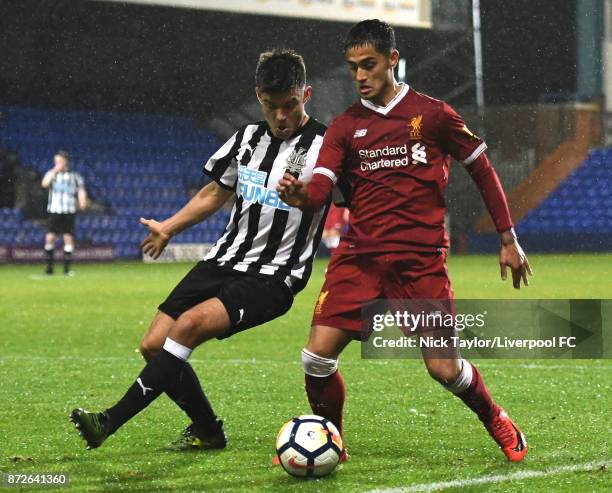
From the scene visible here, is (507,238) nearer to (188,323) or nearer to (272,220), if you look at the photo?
(272,220)

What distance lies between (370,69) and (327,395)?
4.12ft

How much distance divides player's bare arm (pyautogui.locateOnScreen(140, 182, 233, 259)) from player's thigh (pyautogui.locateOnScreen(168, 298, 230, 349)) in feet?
1.24

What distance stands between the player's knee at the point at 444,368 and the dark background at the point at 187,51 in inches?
698

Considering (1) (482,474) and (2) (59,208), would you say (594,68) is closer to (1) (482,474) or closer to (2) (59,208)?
(2) (59,208)

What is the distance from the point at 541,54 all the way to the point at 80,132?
9.93m

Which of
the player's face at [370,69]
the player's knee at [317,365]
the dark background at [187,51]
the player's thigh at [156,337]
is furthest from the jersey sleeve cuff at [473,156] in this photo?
the dark background at [187,51]

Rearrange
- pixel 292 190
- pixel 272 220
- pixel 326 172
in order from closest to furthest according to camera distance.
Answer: pixel 292 190
pixel 326 172
pixel 272 220

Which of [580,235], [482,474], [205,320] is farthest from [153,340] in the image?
[580,235]

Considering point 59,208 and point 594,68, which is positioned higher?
point 594,68

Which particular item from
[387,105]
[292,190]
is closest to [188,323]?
[292,190]

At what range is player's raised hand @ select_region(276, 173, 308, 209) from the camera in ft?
12.5

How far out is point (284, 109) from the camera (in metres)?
4.32

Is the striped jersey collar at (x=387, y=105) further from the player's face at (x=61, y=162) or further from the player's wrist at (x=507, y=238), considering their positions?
the player's face at (x=61, y=162)

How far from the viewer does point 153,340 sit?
432cm
